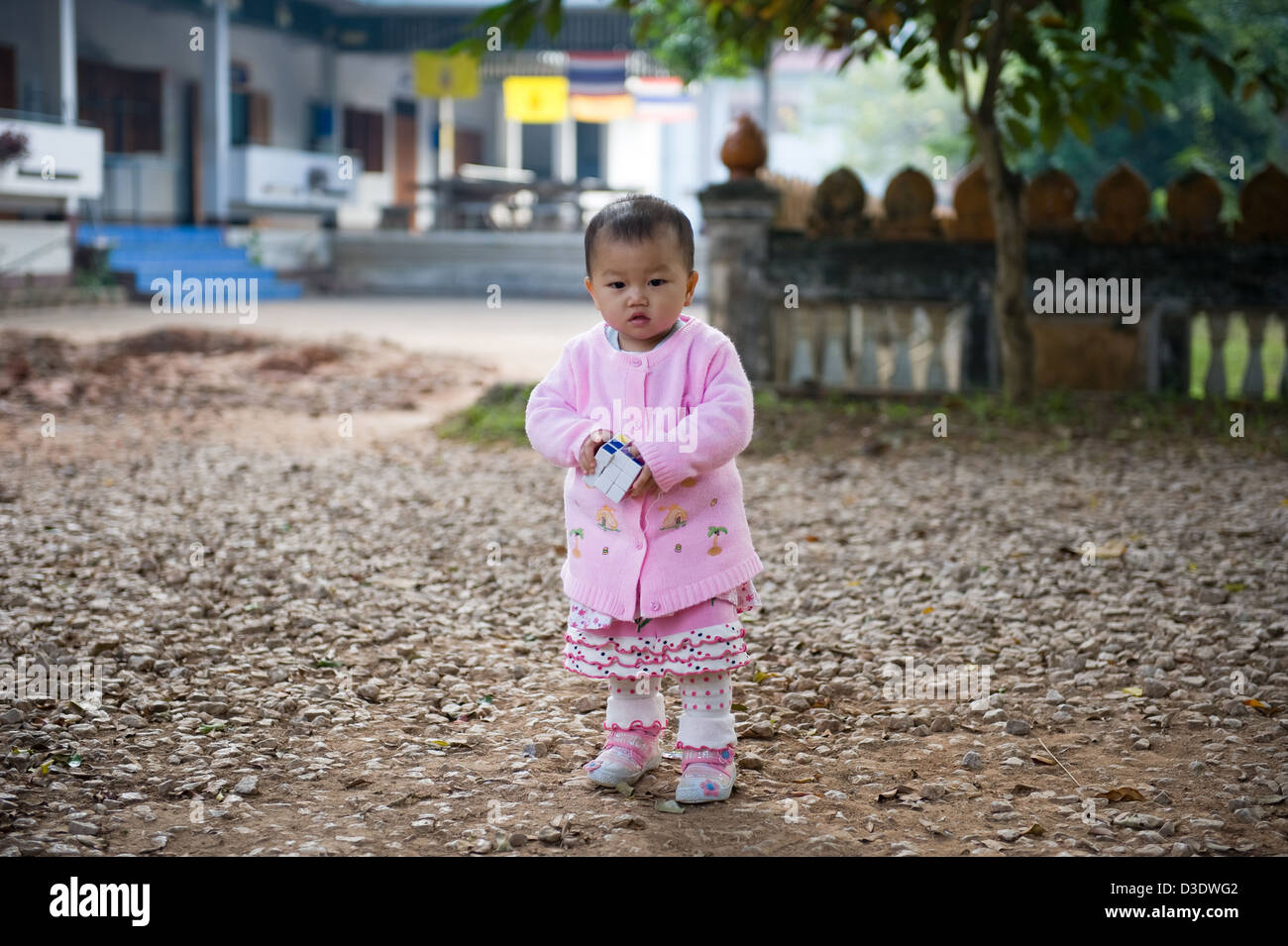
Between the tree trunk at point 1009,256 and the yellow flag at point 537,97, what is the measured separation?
1607 cm

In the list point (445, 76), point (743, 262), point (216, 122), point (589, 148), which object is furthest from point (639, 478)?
point (589, 148)

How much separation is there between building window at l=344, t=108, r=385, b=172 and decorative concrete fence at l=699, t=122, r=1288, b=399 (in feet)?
57.7

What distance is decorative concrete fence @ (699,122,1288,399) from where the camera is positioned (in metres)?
7.19

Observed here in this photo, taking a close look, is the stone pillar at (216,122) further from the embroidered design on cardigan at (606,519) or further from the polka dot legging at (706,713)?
the polka dot legging at (706,713)

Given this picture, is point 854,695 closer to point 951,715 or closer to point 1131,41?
point 951,715

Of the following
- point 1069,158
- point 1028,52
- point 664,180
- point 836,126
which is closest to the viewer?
point 1028,52

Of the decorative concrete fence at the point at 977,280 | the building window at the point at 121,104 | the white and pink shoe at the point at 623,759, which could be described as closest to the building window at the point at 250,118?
the building window at the point at 121,104

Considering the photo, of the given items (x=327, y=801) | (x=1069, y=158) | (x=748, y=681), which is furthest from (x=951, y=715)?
(x=1069, y=158)

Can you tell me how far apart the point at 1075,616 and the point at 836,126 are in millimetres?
45921

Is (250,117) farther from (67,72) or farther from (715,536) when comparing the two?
(715,536)

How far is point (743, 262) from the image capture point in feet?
24.9

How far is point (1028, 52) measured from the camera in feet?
22.0

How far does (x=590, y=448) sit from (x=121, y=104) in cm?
1854

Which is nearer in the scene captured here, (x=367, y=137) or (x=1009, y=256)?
(x=1009, y=256)
